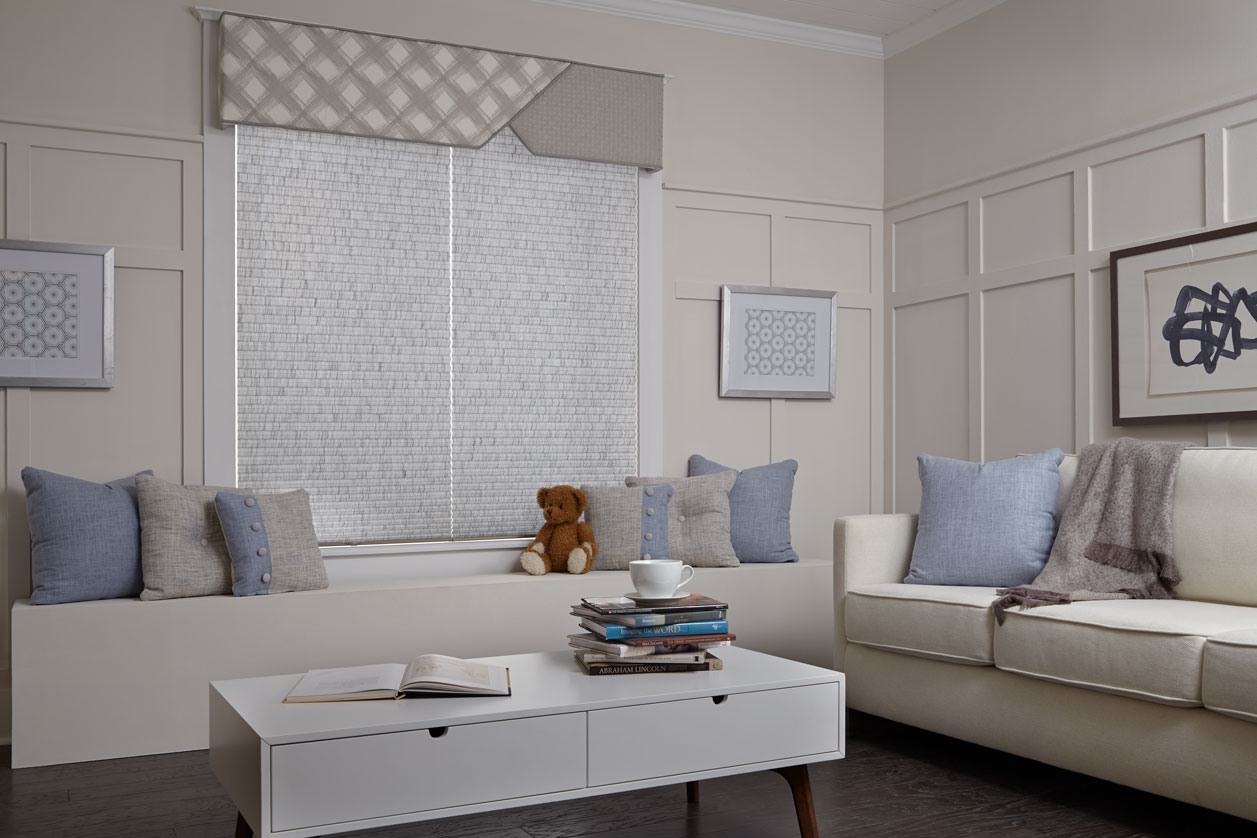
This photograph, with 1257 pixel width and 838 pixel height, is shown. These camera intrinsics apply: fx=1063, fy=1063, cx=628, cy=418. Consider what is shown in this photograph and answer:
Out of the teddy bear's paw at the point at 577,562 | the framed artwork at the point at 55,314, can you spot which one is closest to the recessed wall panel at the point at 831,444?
the teddy bear's paw at the point at 577,562

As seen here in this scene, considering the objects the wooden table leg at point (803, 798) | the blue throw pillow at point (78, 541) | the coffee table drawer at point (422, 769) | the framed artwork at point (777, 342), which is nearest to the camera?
the coffee table drawer at point (422, 769)

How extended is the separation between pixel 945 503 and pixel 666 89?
87.7 inches

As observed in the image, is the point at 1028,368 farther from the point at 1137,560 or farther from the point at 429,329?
the point at 429,329

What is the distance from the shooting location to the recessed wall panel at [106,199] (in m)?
3.58

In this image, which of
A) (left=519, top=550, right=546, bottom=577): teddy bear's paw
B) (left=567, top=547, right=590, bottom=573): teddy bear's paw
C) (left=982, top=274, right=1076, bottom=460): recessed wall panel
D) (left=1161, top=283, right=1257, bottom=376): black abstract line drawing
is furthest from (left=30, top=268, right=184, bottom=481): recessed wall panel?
(left=1161, top=283, right=1257, bottom=376): black abstract line drawing

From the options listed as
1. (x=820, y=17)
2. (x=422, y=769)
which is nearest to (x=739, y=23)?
(x=820, y=17)

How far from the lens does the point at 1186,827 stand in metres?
2.49

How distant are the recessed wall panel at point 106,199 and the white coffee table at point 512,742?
2.08 m

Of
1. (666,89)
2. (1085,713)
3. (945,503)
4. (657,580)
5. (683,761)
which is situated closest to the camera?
(683,761)

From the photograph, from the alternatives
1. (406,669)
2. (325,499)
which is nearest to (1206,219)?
(406,669)

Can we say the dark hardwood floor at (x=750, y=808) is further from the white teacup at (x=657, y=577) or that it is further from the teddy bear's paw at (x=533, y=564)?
the teddy bear's paw at (x=533, y=564)

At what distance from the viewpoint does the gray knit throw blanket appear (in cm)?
295

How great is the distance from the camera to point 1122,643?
8.13 feet

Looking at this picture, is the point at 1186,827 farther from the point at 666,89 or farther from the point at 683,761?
the point at 666,89
